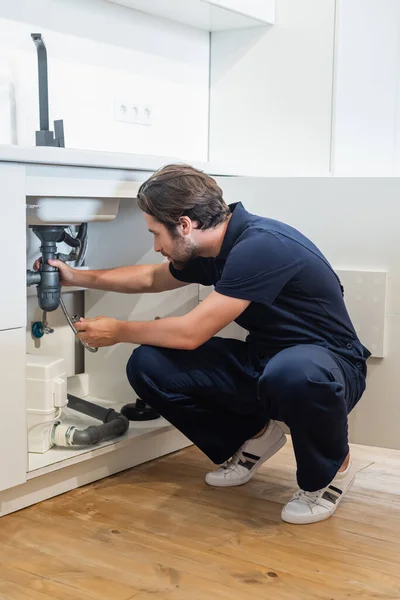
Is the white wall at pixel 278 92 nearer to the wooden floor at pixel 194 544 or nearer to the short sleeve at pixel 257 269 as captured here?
the short sleeve at pixel 257 269

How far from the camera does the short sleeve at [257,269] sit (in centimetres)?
181

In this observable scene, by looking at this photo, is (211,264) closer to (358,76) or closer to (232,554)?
→ (232,554)

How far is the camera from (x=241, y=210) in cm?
198

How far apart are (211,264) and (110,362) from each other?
0.60 meters

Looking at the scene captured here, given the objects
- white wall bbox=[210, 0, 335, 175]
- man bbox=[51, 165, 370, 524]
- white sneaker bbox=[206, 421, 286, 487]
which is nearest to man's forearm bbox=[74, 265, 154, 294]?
man bbox=[51, 165, 370, 524]

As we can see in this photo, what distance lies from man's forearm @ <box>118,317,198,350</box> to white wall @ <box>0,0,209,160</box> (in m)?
0.72

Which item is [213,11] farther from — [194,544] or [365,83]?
[194,544]

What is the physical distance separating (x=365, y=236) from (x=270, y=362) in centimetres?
38

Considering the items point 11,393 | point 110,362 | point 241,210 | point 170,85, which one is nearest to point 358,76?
point 170,85

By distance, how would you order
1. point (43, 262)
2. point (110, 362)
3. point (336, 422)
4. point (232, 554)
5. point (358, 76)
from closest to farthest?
point (232, 554)
point (336, 422)
point (43, 262)
point (110, 362)
point (358, 76)

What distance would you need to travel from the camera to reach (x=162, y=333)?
1.90 m

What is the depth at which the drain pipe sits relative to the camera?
205cm

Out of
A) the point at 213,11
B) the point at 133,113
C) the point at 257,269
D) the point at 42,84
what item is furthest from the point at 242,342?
the point at 213,11

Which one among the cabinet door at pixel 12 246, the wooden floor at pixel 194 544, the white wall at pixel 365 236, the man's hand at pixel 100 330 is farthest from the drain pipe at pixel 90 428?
the white wall at pixel 365 236
